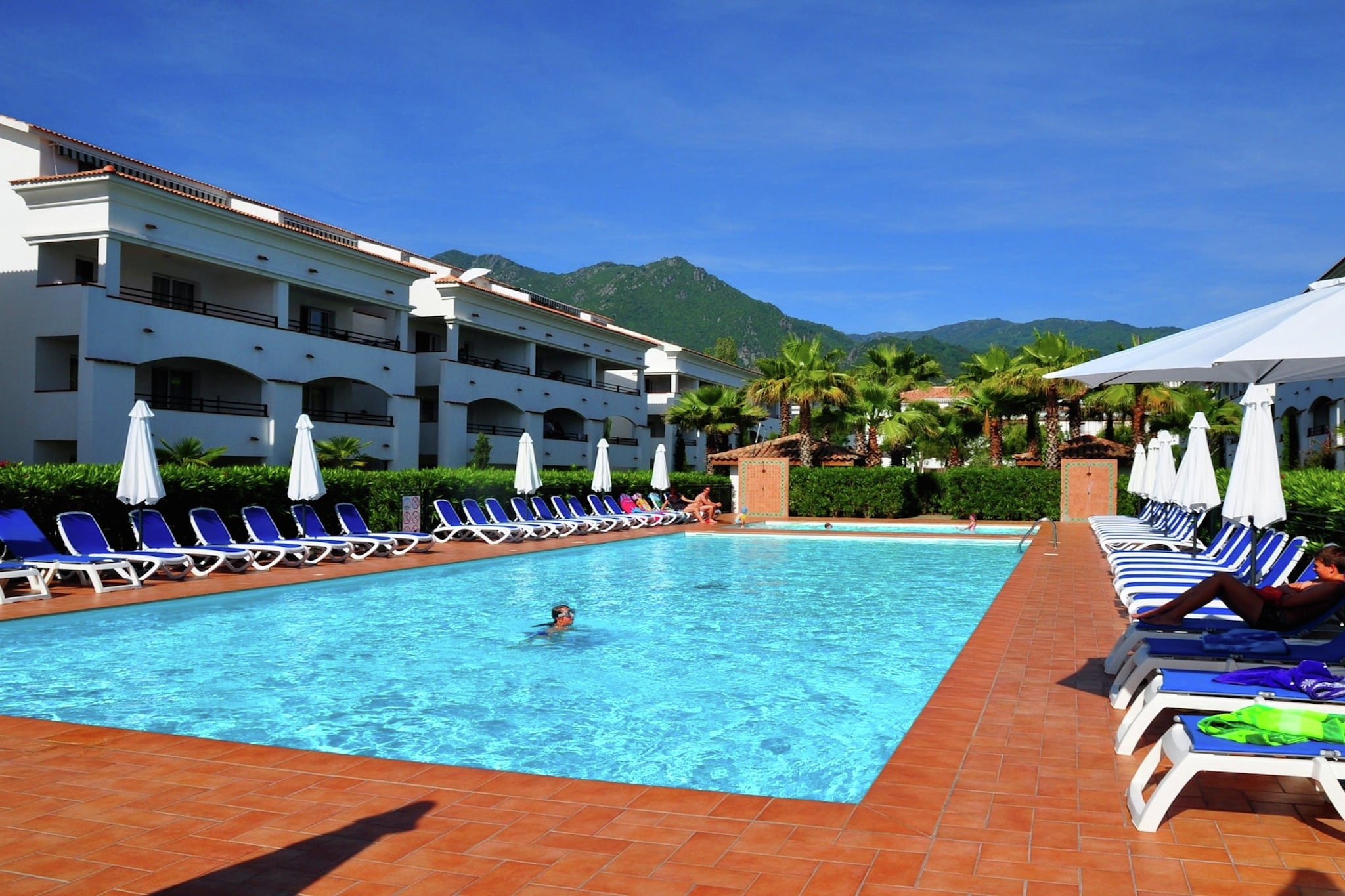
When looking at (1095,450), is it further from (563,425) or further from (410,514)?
(410,514)

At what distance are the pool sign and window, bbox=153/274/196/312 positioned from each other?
8228mm

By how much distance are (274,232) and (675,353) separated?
24490mm

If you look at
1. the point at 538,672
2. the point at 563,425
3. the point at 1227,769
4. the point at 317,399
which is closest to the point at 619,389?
the point at 563,425

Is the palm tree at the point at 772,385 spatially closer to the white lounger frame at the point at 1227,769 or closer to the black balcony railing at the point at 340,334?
the black balcony railing at the point at 340,334

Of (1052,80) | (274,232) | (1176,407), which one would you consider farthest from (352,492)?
(1176,407)

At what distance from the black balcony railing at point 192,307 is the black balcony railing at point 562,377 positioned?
13.1 meters

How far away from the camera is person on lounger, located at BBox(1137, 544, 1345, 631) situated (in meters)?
5.92

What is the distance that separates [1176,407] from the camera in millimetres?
32062

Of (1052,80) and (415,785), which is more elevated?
(1052,80)

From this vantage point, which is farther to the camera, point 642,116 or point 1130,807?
point 642,116

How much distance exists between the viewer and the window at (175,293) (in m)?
22.7

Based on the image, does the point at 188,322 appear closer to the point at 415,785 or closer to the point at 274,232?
the point at 274,232

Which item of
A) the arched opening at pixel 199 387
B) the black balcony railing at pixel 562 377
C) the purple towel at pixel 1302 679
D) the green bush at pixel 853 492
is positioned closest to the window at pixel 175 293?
the arched opening at pixel 199 387

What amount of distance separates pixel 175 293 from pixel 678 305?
99412 mm
